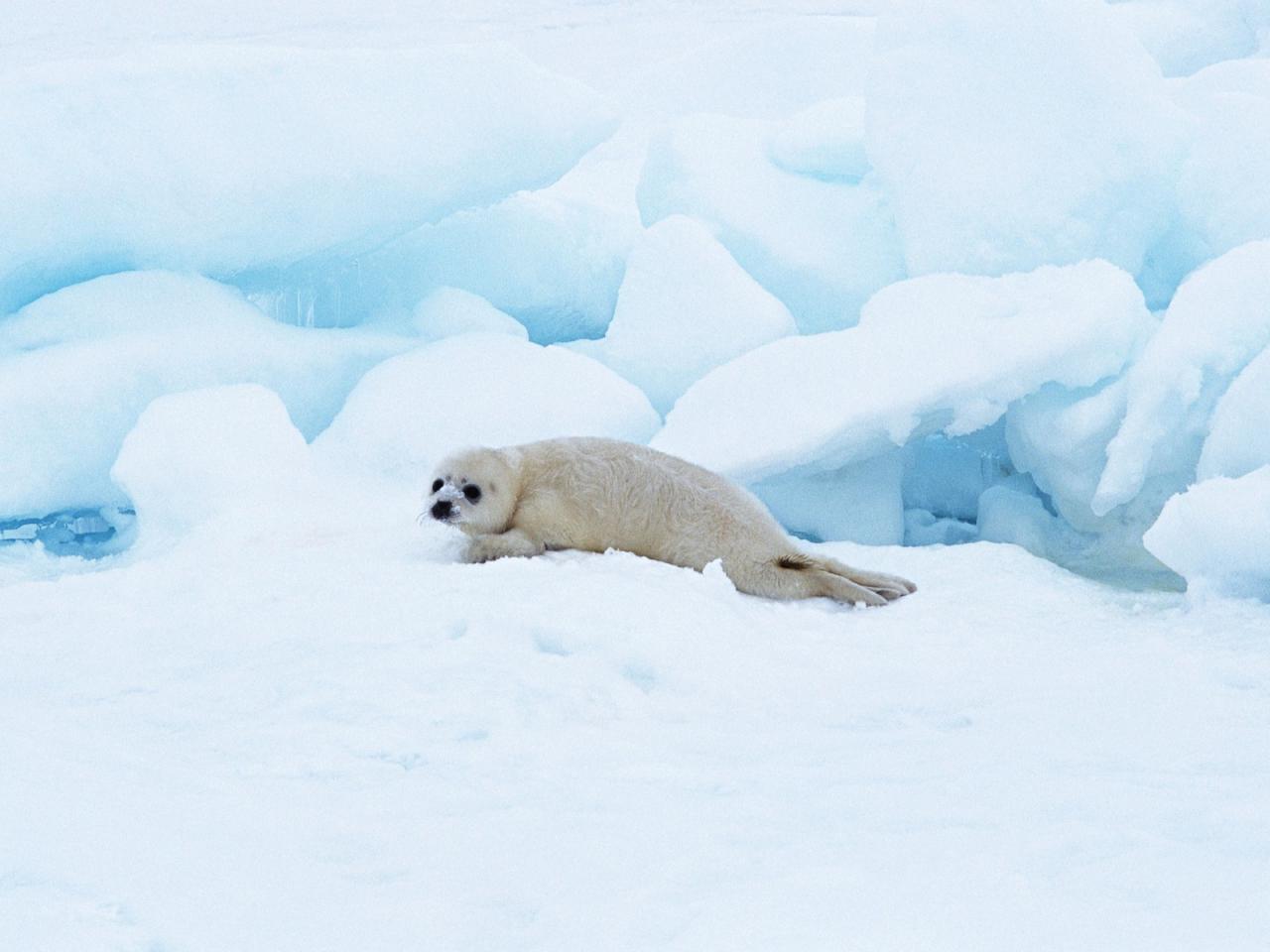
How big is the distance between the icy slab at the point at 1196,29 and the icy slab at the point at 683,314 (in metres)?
3.61

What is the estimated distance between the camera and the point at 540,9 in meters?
18.1

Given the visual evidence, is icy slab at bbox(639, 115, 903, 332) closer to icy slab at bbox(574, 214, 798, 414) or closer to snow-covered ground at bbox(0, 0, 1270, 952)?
snow-covered ground at bbox(0, 0, 1270, 952)

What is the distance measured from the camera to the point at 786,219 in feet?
18.9

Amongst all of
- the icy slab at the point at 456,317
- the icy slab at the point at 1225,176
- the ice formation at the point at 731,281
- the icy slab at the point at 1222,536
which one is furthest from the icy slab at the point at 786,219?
the icy slab at the point at 1222,536

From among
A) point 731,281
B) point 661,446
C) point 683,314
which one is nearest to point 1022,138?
point 731,281

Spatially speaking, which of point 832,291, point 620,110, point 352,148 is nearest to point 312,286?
point 352,148

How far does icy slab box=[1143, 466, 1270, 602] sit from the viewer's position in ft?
10.1

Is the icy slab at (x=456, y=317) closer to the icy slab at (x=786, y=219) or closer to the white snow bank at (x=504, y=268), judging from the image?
the white snow bank at (x=504, y=268)

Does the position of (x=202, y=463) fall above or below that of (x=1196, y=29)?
below

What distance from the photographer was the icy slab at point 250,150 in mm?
4750

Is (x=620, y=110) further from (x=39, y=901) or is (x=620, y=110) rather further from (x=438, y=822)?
(x=39, y=901)

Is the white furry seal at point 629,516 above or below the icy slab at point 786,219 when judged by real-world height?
below

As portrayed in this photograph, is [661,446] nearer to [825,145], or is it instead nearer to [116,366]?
[116,366]

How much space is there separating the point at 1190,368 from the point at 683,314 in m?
2.06
